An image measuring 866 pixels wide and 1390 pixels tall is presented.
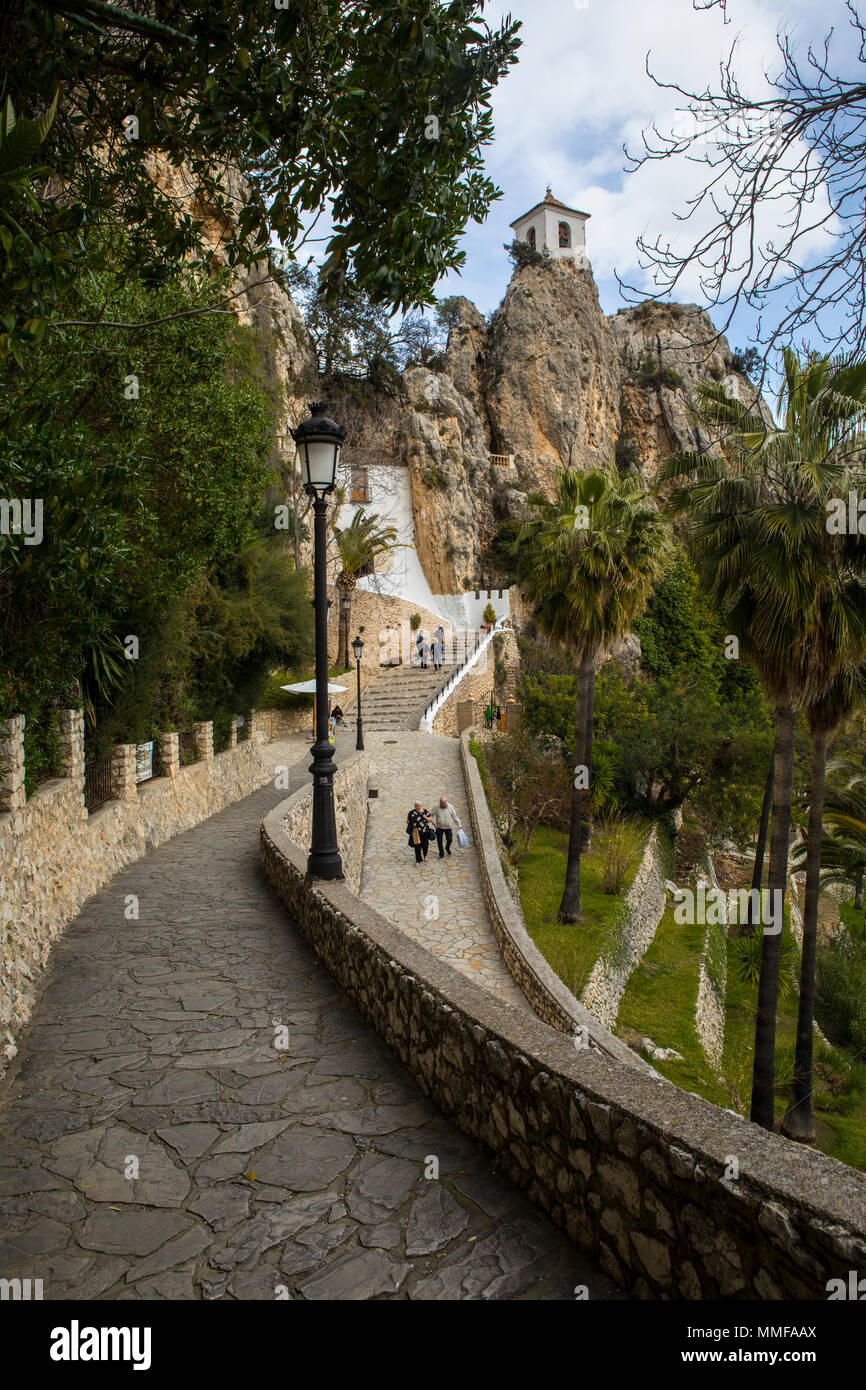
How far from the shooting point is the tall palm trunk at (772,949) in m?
10.4

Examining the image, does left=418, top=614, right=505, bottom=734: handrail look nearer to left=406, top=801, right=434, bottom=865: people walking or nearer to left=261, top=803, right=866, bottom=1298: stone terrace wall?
left=406, top=801, right=434, bottom=865: people walking

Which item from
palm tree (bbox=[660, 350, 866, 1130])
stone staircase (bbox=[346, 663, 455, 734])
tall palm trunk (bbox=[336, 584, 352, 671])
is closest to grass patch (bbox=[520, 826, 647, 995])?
A: palm tree (bbox=[660, 350, 866, 1130])

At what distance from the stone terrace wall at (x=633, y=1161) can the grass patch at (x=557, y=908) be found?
8405mm

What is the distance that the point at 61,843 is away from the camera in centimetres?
869

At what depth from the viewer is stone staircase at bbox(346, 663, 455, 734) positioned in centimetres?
2875

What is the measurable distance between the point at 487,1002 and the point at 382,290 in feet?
13.4

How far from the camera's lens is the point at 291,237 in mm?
4938

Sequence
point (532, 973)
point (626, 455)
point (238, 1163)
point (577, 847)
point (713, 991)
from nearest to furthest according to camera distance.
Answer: point (238, 1163), point (532, 973), point (577, 847), point (713, 991), point (626, 455)

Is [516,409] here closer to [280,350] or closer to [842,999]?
[280,350]

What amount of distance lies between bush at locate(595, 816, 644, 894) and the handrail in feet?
25.8

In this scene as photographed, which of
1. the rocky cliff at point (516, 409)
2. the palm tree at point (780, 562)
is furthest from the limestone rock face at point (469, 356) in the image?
the palm tree at point (780, 562)

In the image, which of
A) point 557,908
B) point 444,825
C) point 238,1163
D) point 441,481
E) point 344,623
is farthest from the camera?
point 441,481

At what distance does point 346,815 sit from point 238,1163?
11.1m

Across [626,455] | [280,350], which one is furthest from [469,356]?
[280,350]
